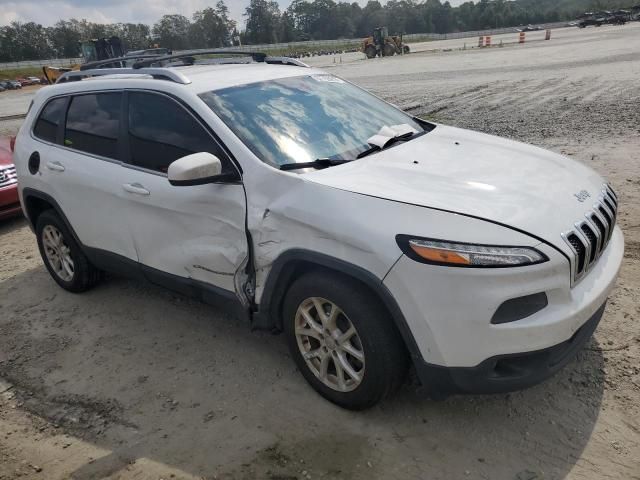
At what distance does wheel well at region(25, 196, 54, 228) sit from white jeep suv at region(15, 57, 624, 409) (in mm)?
406

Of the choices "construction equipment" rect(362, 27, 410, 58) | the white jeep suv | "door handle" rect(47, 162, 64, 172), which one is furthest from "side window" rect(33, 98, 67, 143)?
"construction equipment" rect(362, 27, 410, 58)

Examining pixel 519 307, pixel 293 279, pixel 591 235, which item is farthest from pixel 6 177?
pixel 591 235

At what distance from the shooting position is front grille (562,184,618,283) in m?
2.47

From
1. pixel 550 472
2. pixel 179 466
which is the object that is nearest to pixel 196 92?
pixel 179 466

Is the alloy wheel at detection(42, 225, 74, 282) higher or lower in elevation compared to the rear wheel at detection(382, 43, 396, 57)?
lower

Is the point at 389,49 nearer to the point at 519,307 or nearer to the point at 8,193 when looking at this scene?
the point at 8,193

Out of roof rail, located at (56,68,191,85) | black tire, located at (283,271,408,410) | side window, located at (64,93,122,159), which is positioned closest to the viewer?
black tire, located at (283,271,408,410)

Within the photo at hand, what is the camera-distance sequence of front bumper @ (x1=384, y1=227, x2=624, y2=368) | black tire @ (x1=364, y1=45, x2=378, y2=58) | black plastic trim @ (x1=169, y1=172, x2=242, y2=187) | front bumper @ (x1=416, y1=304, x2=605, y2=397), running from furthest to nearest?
1. black tire @ (x1=364, y1=45, x2=378, y2=58)
2. black plastic trim @ (x1=169, y1=172, x2=242, y2=187)
3. front bumper @ (x1=416, y1=304, x2=605, y2=397)
4. front bumper @ (x1=384, y1=227, x2=624, y2=368)

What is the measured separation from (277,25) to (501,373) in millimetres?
117316

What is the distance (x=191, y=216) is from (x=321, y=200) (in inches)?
38.9

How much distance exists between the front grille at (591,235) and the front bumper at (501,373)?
37 centimetres

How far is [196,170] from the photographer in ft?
9.44

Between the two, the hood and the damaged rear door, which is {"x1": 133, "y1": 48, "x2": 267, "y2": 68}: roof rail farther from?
the hood

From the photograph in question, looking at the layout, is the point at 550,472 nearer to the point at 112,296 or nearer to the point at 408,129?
the point at 408,129
